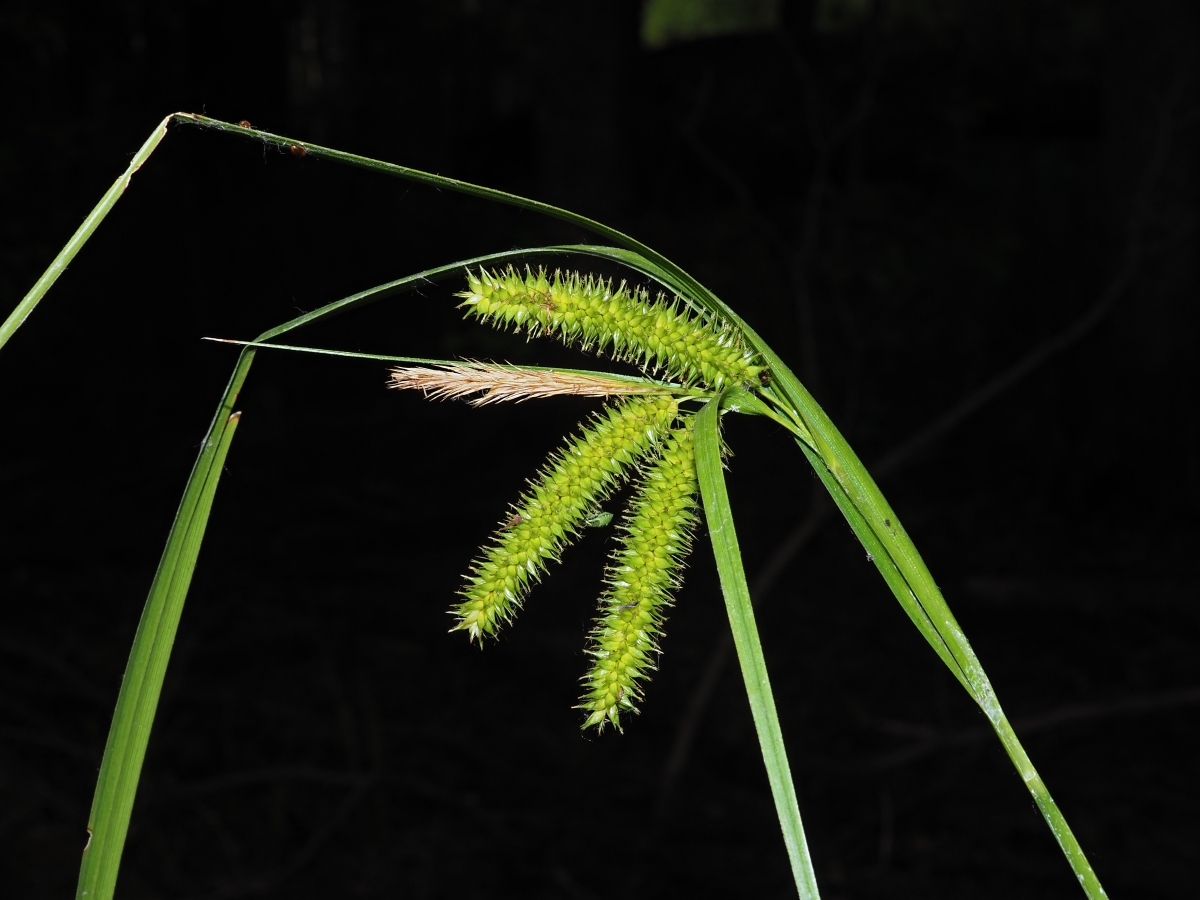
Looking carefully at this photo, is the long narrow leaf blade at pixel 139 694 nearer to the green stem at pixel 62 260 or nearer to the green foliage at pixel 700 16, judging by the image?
the green stem at pixel 62 260

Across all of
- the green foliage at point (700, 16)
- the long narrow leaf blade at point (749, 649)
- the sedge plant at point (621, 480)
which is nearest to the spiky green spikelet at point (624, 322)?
the sedge plant at point (621, 480)

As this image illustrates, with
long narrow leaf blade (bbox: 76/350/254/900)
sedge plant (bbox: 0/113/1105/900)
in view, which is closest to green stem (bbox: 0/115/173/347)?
sedge plant (bbox: 0/113/1105/900)

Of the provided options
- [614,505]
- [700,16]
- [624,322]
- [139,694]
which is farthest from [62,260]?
[700,16]

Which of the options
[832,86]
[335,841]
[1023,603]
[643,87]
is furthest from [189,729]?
[643,87]

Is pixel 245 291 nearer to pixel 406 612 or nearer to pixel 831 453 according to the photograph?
pixel 406 612

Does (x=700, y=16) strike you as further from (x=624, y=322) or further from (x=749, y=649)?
(x=749, y=649)

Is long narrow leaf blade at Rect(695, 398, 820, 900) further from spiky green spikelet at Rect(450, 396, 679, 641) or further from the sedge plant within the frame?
spiky green spikelet at Rect(450, 396, 679, 641)
